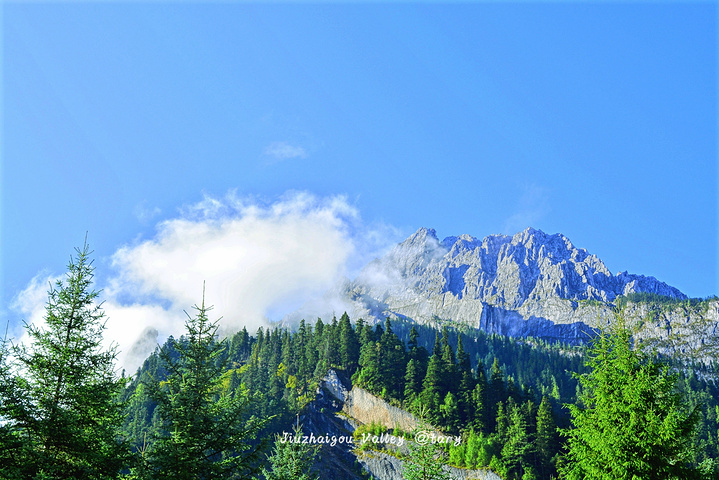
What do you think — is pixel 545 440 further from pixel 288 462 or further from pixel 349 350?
pixel 288 462

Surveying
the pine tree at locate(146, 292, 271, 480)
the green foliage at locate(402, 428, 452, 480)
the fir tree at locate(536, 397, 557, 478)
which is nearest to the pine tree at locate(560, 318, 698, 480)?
the green foliage at locate(402, 428, 452, 480)

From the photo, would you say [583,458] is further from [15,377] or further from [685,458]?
[15,377]

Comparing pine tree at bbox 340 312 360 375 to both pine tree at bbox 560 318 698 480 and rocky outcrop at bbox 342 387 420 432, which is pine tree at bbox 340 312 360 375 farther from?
pine tree at bbox 560 318 698 480

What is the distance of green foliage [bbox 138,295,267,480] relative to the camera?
16.8m

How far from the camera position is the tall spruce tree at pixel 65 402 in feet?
50.7

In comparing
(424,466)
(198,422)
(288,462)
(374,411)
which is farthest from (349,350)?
(198,422)

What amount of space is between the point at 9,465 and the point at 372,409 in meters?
78.7

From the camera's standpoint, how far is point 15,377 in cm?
1636

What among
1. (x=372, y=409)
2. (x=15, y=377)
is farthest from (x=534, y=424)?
(x=15, y=377)

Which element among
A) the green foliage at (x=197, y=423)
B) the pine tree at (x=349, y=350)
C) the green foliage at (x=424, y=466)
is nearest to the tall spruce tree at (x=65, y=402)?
the green foliage at (x=197, y=423)

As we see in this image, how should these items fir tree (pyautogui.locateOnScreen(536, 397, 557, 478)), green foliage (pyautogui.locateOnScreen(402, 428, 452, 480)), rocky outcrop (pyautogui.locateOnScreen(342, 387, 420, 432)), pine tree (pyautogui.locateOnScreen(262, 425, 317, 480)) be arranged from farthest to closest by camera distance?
1. rocky outcrop (pyautogui.locateOnScreen(342, 387, 420, 432))
2. fir tree (pyautogui.locateOnScreen(536, 397, 557, 478))
3. pine tree (pyautogui.locateOnScreen(262, 425, 317, 480))
4. green foliage (pyautogui.locateOnScreen(402, 428, 452, 480))

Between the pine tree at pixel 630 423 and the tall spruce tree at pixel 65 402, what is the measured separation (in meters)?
17.4

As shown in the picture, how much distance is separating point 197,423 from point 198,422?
0.16 feet

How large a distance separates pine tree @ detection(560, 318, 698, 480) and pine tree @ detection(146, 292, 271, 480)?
1299cm
